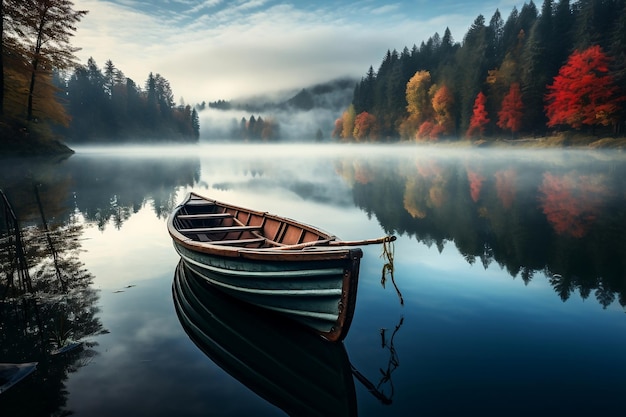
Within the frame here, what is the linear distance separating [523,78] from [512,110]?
17.7 feet

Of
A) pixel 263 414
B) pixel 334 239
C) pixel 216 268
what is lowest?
pixel 263 414

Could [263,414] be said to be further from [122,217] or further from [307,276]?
[122,217]

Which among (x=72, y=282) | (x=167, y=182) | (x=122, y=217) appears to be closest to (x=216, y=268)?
(x=72, y=282)

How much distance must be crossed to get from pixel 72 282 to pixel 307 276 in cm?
673

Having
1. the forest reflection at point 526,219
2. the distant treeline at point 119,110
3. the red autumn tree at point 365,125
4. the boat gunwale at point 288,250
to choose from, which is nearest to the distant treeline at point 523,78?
the red autumn tree at point 365,125

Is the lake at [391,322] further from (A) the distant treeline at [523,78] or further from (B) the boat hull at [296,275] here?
(A) the distant treeline at [523,78]

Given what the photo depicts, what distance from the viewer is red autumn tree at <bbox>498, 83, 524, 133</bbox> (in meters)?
53.3

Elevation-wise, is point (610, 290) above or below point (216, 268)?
below

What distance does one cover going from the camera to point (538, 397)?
525 cm

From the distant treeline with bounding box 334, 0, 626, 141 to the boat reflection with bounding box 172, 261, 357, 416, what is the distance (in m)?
50.9

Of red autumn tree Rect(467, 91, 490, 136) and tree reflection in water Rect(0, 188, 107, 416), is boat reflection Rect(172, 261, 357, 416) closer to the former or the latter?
tree reflection in water Rect(0, 188, 107, 416)

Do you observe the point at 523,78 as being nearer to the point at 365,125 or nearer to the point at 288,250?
the point at 365,125

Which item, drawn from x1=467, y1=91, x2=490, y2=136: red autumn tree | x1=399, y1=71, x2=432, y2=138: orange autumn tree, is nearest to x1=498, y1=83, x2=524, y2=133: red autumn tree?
x1=467, y1=91, x2=490, y2=136: red autumn tree

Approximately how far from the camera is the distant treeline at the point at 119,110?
93438 mm
